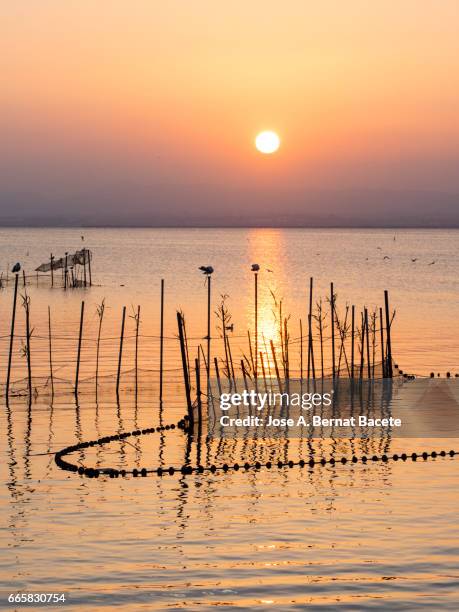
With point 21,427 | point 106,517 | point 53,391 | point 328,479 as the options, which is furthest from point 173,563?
point 53,391

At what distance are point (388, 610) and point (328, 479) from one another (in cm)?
617

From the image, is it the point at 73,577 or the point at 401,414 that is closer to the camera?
the point at 73,577

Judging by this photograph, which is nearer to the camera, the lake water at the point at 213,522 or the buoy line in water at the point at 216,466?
the lake water at the point at 213,522

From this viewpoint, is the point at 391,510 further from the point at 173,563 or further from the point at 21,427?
the point at 21,427

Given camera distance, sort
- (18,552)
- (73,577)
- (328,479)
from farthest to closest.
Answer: (328,479), (18,552), (73,577)

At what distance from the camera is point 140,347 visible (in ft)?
120

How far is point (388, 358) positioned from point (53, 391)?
7607 mm

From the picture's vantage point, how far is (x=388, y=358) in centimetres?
2388

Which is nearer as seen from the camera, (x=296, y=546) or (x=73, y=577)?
(x=73, y=577)

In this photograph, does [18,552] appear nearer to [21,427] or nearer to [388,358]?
[21,427]

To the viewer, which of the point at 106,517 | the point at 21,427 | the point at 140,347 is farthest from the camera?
the point at 140,347

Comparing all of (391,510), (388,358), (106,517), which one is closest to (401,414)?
(388,358)

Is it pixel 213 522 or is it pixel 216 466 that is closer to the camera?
pixel 213 522

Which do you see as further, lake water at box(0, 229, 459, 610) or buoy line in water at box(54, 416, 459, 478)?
buoy line in water at box(54, 416, 459, 478)
